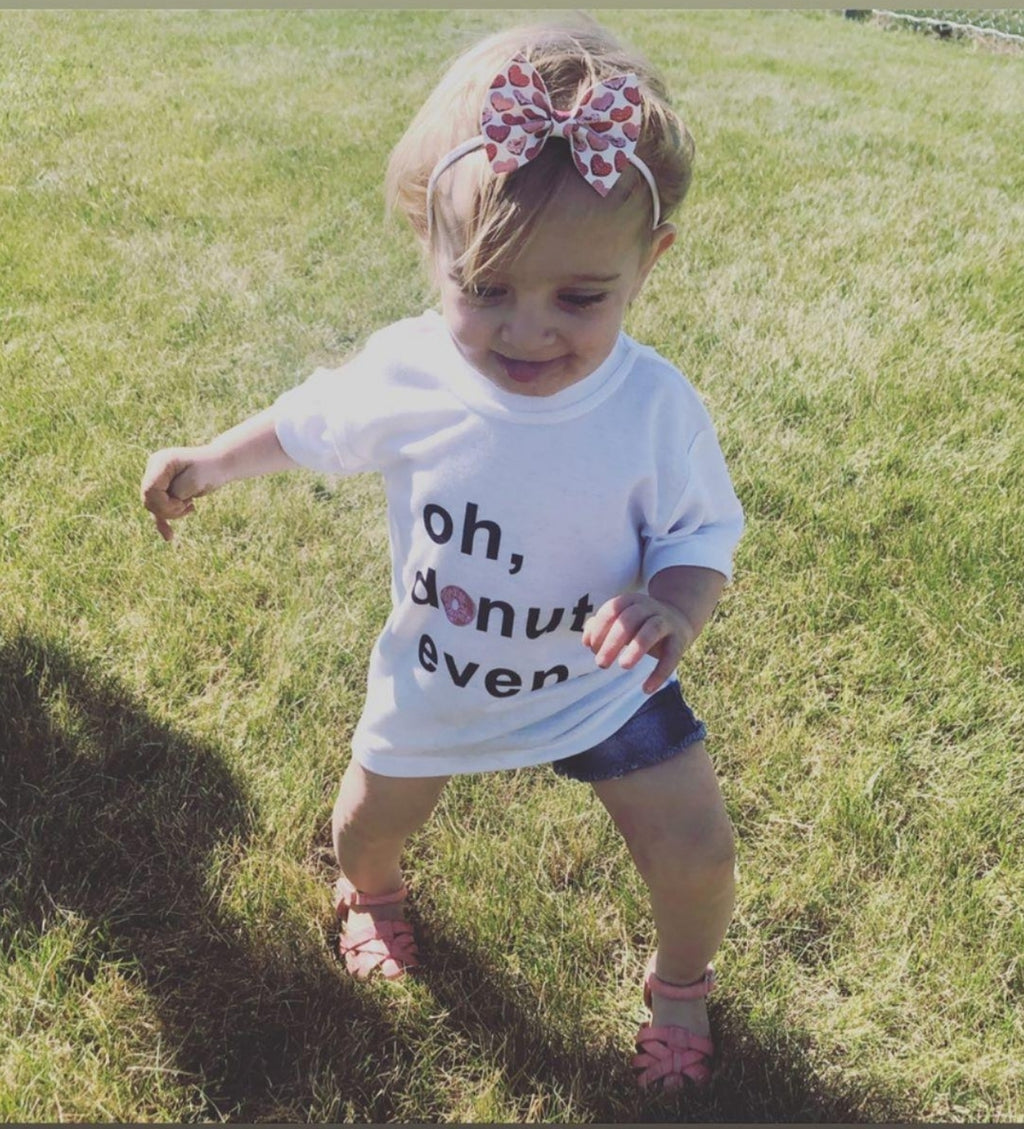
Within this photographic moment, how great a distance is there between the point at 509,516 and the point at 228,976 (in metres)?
1.06

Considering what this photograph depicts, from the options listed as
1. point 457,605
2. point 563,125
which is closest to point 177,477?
point 457,605

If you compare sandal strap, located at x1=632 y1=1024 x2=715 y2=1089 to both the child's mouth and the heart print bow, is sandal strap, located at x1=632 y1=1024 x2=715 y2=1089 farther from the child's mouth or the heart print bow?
the heart print bow

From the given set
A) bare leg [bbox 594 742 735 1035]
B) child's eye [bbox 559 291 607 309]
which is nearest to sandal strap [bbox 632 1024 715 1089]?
bare leg [bbox 594 742 735 1035]

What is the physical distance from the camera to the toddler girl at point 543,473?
1.24 metres

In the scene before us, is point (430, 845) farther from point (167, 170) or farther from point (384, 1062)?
point (167, 170)

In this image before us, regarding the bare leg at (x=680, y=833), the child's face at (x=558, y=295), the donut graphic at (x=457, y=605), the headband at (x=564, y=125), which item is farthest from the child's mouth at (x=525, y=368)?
the bare leg at (x=680, y=833)

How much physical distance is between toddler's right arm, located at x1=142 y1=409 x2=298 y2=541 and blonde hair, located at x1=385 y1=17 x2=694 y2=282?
41 centimetres

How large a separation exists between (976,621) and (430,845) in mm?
1492

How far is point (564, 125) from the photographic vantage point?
46.7 inches

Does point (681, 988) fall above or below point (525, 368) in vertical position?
below

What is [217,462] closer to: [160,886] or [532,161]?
[532,161]

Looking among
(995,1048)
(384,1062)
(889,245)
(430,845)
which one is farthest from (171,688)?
(889,245)

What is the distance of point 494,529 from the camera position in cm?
146

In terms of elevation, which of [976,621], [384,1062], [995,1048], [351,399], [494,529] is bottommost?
[384,1062]
